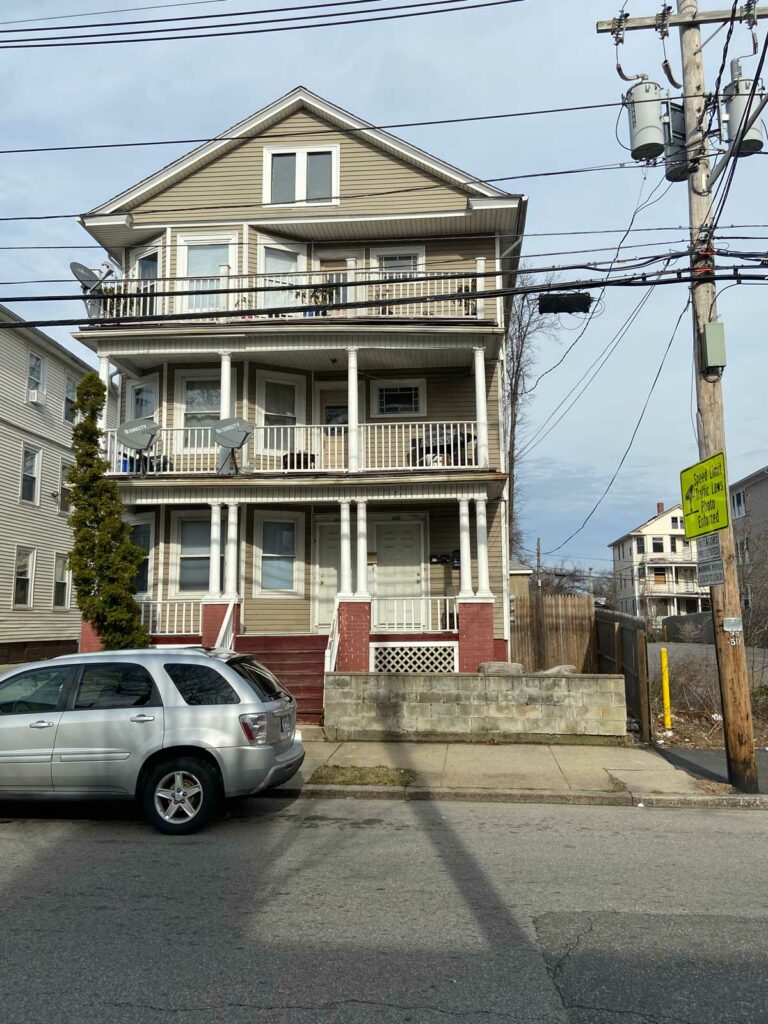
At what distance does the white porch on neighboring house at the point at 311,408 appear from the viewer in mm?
15750

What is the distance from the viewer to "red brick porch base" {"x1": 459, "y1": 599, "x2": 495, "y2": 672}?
1440 cm

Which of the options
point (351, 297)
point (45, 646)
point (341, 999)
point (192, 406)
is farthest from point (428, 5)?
point (45, 646)

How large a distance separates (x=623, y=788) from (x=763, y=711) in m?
4.66

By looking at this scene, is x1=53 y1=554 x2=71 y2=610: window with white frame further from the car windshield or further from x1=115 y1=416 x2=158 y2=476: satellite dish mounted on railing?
the car windshield

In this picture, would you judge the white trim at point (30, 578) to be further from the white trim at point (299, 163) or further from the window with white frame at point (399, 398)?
the white trim at point (299, 163)

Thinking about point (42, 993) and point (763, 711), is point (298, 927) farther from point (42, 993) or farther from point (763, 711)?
point (763, 711)

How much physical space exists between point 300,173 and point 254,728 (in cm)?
1433

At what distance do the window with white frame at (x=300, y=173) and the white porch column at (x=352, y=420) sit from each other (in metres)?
4.60

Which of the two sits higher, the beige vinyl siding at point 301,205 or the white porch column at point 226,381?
the beige vinyl siding at point 301,205

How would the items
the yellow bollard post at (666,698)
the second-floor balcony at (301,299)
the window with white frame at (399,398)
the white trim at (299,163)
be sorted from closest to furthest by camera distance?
the yellow bollard post at (666,698) → the second-floor balcony at (301,299) → the window with white frame at (399,398) → the white trim at (299,163)

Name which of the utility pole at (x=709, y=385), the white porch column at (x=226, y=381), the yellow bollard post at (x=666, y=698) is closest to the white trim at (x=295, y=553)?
the white porch column at (x=226, y=381)

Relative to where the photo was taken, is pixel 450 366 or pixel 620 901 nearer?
pixel 620 901

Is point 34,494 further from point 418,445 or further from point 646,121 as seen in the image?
point 646,121

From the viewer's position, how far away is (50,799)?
7242 mm
